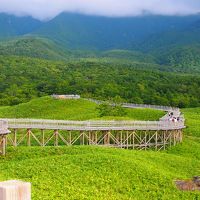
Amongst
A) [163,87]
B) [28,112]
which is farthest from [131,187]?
[163,87]

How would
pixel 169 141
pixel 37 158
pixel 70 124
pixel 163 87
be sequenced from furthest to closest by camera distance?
pixel 163 87 → pixel 169 141 → pixel 70 124 → pixel 37 158

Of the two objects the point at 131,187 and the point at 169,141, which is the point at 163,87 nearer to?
the point at 169,141

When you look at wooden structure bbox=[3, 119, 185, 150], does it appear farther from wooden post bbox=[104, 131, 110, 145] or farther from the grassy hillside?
the grassy hillside

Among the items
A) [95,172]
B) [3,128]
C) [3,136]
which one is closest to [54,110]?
[3,128]

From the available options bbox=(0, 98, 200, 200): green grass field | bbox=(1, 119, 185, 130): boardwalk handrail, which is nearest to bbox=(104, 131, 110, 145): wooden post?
bbox=(1, 119, 185, 130): boardwalk handrail

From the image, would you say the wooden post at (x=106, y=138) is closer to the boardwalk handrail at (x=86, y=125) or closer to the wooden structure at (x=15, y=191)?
the boardwalk handrail at (x=86, y=125)

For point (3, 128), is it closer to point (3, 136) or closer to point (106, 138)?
point (3, 136)

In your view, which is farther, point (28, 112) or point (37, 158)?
point (28, 112)
